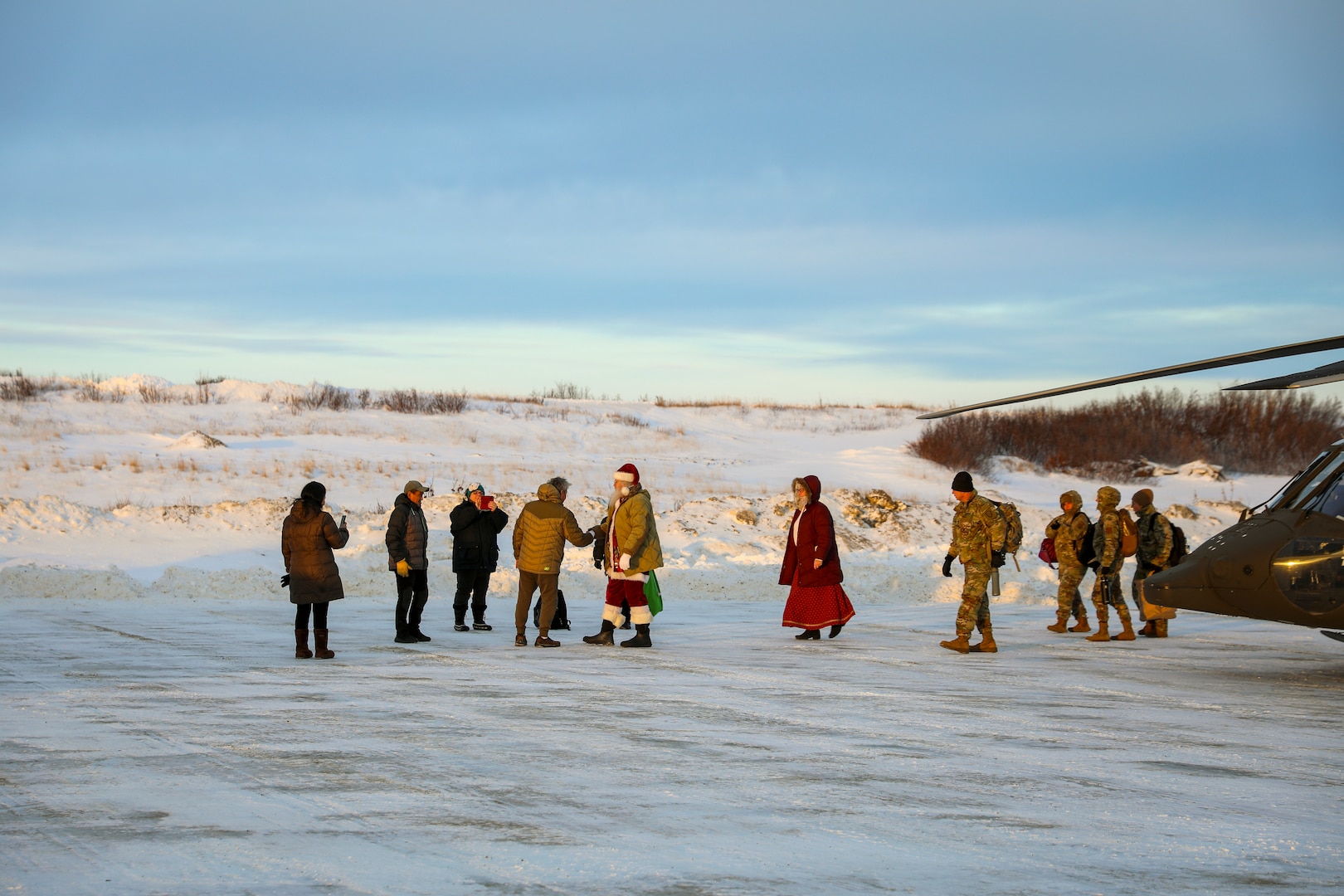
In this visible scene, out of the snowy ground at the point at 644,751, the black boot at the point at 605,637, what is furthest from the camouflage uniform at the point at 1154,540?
the black boot at the point at 605,637

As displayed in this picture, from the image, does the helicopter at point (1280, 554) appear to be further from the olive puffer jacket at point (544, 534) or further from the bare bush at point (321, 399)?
the bare bush at point (321, 399)

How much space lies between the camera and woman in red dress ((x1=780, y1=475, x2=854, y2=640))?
537 inches

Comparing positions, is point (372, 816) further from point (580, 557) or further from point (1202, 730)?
point (580, 557)

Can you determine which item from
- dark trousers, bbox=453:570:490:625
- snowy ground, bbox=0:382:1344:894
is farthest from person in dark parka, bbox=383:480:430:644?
dark trousers, bbox=453:570:490:625

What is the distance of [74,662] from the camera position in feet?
35.4

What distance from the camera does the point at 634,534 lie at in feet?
41.5

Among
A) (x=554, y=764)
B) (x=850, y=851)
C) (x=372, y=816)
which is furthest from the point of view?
(x=554, y=764)

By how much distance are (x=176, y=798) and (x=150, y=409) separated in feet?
150

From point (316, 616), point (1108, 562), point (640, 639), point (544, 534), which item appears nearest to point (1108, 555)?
point (1108, 562)

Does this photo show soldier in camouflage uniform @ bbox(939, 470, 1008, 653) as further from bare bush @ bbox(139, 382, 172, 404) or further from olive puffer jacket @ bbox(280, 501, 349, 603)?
bare bush @ bbox(139, 382, 172, 404)

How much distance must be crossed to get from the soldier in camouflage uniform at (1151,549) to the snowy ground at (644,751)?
0.52 m

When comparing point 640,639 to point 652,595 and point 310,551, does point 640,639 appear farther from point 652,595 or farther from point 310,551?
point 310,551

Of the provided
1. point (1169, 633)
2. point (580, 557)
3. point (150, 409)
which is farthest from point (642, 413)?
point (1169, 633)

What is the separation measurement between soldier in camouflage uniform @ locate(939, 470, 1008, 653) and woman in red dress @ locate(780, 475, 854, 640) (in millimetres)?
1491
